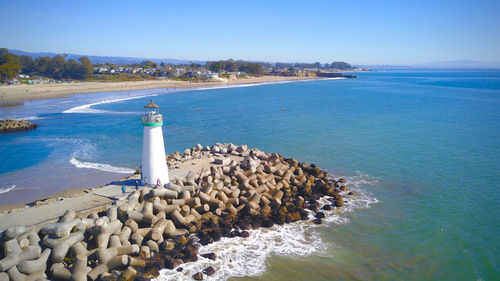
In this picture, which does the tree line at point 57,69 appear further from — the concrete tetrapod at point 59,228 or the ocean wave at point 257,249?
the ocean wave at point 257,249

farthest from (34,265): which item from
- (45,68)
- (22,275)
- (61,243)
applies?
(45,68)

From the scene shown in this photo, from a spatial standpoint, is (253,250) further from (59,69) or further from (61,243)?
(59,69)

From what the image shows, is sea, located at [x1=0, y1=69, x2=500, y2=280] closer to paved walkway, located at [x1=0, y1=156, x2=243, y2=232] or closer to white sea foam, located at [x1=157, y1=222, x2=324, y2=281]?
white sea foam, located at [x1=157, y1=222, x2=324, y2=281]

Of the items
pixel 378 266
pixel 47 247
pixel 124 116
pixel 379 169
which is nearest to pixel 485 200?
pixel 379 169

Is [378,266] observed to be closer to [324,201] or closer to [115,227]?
[324,201]

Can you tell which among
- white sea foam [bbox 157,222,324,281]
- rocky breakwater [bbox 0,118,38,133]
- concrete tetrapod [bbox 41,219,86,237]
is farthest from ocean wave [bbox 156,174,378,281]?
rocky breakwater [bbox 0,118,38,133]

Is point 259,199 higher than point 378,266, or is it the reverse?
point 259,199
